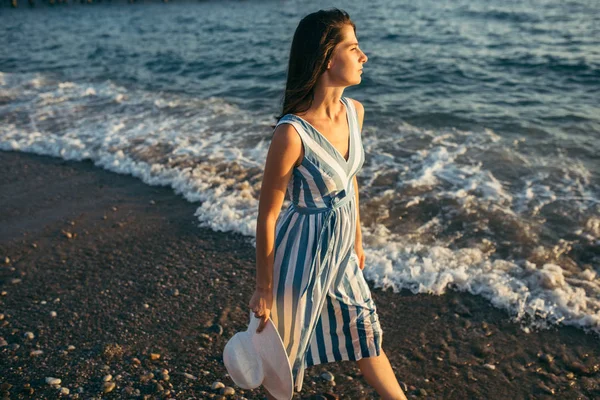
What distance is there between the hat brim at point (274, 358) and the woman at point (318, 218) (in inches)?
2.0

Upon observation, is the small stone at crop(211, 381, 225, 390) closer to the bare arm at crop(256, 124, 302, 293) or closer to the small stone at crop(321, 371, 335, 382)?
the small stone at crop(321, 371, 335, 382)

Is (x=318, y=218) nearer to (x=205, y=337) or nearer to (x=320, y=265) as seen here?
(x=320, y=265)

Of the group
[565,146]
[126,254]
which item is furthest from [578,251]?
[126,254]

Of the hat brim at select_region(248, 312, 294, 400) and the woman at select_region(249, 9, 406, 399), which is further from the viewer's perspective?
the hat brim at select_region(248, 312, 294, 400)

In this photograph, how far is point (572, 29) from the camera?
14570mm

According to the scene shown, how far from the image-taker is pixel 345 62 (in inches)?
94.1

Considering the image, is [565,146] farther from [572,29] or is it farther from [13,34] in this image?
[13,34]

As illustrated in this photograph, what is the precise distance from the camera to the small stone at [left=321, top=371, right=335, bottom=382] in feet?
11.9

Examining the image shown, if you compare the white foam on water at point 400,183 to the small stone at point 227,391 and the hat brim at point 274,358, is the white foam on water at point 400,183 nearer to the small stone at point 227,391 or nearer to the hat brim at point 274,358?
the small stone at point 227,391

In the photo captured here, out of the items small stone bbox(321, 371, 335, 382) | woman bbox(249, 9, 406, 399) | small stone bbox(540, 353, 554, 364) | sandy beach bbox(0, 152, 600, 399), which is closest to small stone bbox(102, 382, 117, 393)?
sandy beach bbox(0, 152, 600, 399)

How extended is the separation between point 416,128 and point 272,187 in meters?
6.79

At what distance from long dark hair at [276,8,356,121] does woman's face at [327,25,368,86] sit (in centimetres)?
2

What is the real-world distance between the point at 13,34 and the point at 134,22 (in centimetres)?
431

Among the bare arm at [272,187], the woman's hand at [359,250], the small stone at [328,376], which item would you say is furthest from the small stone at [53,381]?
the woman's hand at [359,250]
